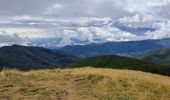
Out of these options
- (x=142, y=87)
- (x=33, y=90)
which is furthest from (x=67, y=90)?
(x=142, y=87)

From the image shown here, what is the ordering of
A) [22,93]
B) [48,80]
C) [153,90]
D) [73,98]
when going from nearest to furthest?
[73,98]
[22,93]
[153,90]
[48,80]

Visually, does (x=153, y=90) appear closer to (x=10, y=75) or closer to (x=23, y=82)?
(x=23, y=82)

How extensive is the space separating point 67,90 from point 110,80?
4.44 meters

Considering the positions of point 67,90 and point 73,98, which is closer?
point 73,98

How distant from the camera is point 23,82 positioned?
26.5m

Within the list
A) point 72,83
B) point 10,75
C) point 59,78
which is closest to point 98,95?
point 72,83

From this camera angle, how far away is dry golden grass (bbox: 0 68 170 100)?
22.3m

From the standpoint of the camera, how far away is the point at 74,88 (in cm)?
2461

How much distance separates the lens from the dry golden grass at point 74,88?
22266mm

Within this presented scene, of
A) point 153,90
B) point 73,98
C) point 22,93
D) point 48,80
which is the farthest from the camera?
point 48,80

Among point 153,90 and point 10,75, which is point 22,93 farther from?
point 153,90

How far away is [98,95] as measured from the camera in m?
22.6

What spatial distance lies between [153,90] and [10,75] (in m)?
11.6

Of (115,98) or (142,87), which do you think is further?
(142,87)
